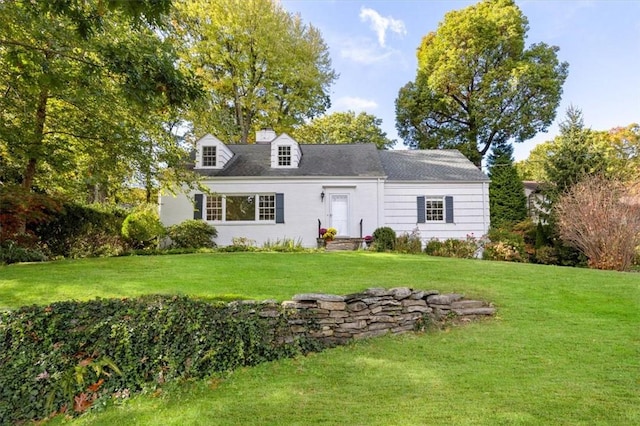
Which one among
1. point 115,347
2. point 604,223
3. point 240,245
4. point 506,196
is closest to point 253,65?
point 240,245

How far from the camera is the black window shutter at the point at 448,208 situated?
14961mm

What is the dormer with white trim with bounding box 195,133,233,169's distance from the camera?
50.1 feet

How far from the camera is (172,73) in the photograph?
5.05 m

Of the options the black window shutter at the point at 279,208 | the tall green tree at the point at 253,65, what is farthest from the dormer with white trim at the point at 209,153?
the tall green tree at the point at 253,65

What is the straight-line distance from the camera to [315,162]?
16.0 metres

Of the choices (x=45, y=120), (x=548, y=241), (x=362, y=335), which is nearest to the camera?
(x=362, y=335)

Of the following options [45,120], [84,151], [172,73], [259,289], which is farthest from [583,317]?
[45,120]

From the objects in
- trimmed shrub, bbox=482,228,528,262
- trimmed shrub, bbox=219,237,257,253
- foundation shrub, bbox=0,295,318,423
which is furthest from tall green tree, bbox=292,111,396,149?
foundation shrub, bbox=0,295,318,423

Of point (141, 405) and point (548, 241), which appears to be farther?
point (548, 241)

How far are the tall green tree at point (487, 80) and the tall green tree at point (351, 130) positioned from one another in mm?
3971

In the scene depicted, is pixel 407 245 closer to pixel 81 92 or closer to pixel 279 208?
pixel 279 208

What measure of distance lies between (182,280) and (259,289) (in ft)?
5.86

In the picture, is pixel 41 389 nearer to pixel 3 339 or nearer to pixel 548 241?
pixel 3 339

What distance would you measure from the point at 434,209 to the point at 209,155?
10.3 metres
